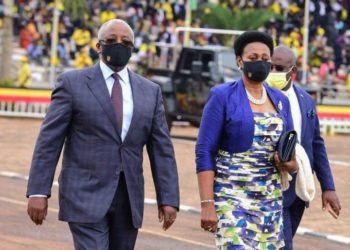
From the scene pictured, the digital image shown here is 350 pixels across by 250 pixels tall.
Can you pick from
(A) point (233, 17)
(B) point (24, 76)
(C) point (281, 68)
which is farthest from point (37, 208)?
(A) point (233, 17)

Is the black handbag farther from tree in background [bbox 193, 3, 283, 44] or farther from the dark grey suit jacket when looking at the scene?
tree in background [bbox 193, 3, 283, 44]

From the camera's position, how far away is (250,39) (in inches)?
276

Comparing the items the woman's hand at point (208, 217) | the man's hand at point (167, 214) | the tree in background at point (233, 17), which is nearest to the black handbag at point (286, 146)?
the woman's hand at point (208, 217)

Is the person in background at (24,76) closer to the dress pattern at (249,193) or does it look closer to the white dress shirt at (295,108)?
the white dress shirt at (295,108)

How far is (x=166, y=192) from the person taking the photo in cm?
681

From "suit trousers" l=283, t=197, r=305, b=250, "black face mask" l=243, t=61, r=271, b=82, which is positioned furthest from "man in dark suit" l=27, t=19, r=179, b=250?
"suit trousers" l=283, t=197, r=305, b=250

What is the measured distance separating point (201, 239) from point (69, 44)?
2669cm

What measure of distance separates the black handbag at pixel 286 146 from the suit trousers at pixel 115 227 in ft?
2.96

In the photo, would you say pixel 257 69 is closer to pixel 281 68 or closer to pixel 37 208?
pixel 281 68

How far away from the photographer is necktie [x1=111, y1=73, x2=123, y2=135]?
6.70m

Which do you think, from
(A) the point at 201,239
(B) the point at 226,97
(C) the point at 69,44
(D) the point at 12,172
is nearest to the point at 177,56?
(D) the point at 12,172

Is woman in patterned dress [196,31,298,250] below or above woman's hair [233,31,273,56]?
below

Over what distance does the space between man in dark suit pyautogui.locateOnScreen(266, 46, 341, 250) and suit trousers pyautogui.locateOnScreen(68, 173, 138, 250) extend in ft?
4.46

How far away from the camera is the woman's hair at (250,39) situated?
6957 mm
